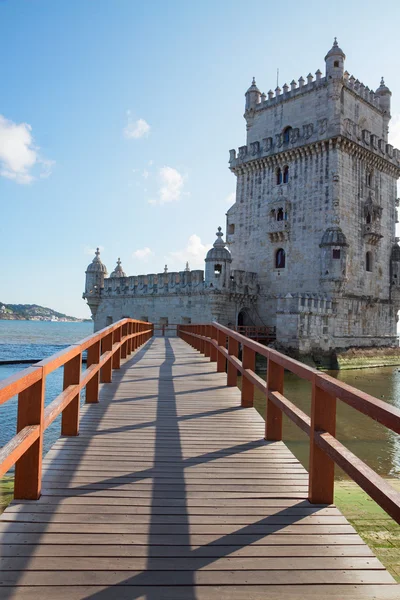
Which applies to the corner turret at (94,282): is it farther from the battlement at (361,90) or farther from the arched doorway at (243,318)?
the battlement at (361,90)

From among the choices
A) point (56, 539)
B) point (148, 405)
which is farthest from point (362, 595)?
point (148, 405)

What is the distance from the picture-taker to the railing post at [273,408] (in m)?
5.19

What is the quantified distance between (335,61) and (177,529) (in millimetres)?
32248

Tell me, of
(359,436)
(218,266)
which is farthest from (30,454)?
(218,266)

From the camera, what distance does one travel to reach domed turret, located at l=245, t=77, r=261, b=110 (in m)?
34.7

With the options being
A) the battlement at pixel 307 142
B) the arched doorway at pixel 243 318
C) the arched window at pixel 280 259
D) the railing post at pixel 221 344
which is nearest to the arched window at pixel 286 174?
the battlement at pixel 307 142

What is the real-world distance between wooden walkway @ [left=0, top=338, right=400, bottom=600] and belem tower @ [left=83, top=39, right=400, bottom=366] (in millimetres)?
22181

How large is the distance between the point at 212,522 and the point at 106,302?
37.0 meters

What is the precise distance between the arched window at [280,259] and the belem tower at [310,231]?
7cm

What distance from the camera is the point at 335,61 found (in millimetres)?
29609

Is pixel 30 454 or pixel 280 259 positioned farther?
pixel 280 259

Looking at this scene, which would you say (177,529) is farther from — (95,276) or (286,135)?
(95,276)

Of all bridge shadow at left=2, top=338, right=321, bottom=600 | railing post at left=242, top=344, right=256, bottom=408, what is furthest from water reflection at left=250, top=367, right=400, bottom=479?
bridge shadow at left=2, top=338, right=321, bottom=600

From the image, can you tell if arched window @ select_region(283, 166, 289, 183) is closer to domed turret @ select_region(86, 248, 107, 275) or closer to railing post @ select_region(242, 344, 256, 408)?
domed turret @ select_region(86, 248, 107, 275)
